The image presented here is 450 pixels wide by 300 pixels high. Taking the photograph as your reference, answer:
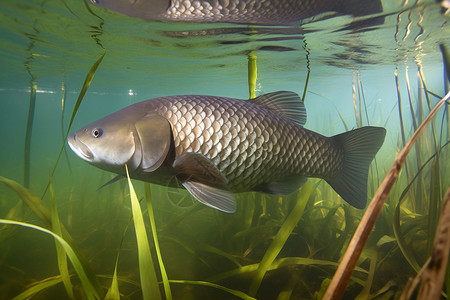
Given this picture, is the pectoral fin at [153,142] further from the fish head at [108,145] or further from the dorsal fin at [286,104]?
the dorsal fin at [286,104]

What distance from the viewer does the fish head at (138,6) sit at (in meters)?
5.30

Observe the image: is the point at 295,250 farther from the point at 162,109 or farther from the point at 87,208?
the point at 87,208

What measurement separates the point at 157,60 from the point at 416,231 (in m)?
12.1

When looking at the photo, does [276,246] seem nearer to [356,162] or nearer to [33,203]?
[356,162]

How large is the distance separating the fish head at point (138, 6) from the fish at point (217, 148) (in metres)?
3.76

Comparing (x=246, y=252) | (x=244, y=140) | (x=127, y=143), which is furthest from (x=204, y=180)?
(x=246, y=252)

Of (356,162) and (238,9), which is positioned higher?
(238,9)

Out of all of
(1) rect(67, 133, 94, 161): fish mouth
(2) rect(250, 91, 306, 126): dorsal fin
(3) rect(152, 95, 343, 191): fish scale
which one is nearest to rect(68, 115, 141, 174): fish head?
(1) rect(67, 133, 94, 161): fish mouth

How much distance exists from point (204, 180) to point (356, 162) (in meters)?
1.78

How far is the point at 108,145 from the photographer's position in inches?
92.9

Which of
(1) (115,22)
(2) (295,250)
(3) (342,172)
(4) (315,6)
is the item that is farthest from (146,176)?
(1) (115,22)

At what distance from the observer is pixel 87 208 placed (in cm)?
755

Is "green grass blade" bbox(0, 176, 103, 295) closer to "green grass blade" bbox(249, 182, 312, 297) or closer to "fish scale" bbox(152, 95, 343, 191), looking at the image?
"fish scale" bbox(152, 95, 343, 191)

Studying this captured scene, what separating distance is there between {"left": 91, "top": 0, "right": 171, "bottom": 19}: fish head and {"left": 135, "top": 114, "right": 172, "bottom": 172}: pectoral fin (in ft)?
13.1
